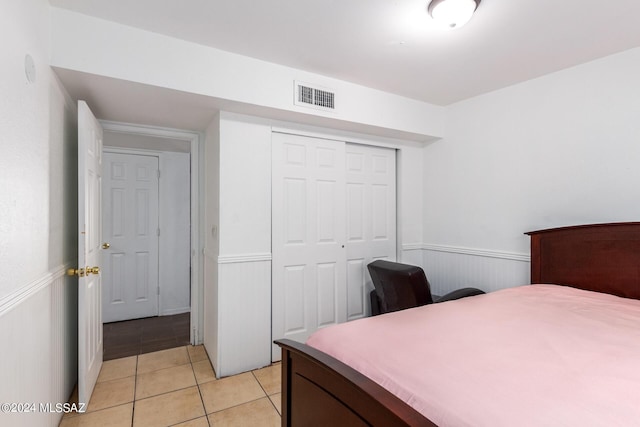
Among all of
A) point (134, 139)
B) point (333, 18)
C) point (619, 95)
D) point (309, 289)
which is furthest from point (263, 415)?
point (619, 95)

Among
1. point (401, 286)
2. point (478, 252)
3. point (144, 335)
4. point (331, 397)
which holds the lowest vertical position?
point (144, 335)

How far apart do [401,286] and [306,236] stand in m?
0.96

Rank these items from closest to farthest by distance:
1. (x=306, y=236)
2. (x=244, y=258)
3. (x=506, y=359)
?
(x=506, y=359) → (x=244, y=258) → (x=306, y=236)

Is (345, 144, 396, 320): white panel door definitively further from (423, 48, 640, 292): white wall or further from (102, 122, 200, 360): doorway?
(102, 122, 200, 360): doorway

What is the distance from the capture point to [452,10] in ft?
5.49

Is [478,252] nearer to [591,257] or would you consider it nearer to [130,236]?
[591,257]

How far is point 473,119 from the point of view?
3.18 m

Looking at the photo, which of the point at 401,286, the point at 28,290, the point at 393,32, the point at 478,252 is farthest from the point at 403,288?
the point at 28,290

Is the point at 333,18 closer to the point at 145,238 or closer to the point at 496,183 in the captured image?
the point at 496,183

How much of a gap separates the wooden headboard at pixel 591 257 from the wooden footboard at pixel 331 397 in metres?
2.07

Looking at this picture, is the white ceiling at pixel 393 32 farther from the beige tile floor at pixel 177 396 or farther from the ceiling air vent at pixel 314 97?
the beige tile floor at pixel 177 396

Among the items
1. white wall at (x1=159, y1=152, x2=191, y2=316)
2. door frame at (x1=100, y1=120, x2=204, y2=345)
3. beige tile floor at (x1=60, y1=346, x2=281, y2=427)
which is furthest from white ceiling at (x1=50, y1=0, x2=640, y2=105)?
beige tile floor at (x1=60, y1=346, x2=281, y2=427)

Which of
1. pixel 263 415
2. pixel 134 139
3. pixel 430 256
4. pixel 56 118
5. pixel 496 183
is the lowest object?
pixel 263 415

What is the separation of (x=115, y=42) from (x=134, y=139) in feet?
5.77
